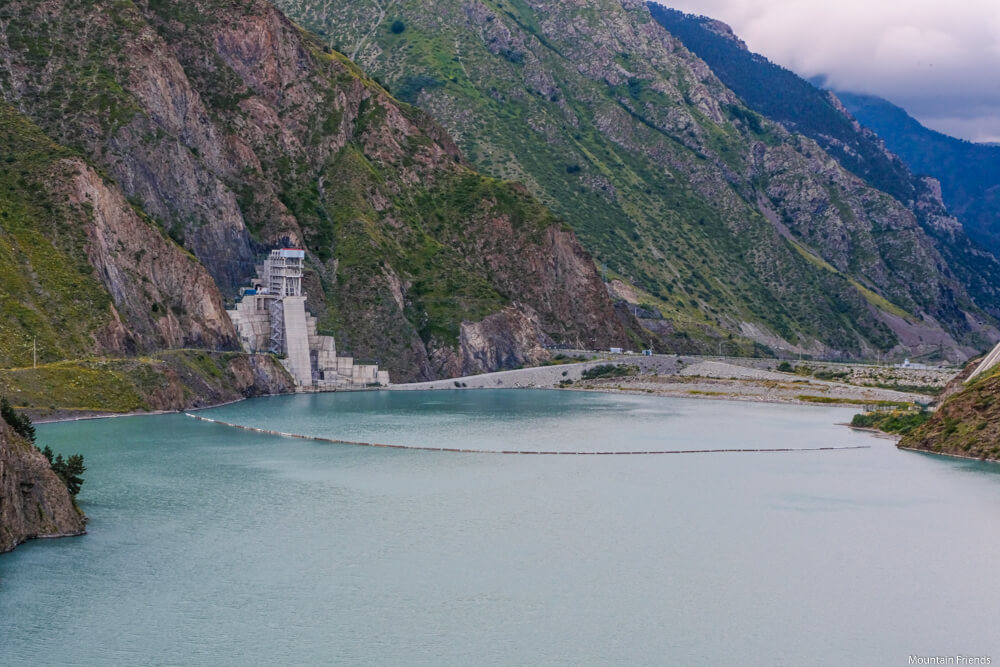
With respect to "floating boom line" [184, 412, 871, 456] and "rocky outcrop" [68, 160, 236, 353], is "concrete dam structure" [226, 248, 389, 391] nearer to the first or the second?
"rocky outcrop" [68, 160, 236, 353]

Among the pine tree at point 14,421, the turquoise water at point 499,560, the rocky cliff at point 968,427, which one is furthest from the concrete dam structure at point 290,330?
the pine tree at point 14,421

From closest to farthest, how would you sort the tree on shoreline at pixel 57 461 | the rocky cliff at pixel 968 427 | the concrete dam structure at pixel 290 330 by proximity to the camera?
1. the tree on shoreline at pixel 57 461
2. the rocky cliff at pixel 968 427
3. the concrete dam structure at pixel 290 330

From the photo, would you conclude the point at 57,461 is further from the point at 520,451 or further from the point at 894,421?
the point at 894,421

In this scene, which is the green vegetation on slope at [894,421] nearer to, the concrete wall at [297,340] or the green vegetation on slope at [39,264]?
the concrete wall at [297,340]

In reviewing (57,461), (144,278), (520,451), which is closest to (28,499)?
(57,461)

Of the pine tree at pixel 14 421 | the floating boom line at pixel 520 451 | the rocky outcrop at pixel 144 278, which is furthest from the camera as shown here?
the rocky outcrop at pixel 144 278

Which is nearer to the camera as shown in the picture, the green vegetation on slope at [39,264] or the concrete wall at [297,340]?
the green vegetation on slope at [39,264]
